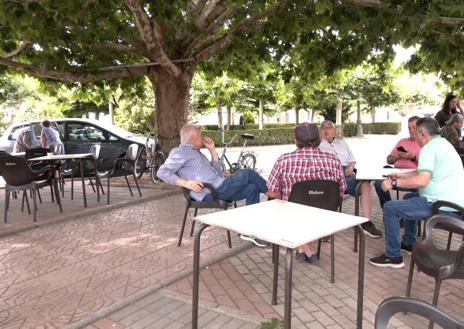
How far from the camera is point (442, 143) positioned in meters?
3.87

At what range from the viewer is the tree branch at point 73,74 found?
8875mm

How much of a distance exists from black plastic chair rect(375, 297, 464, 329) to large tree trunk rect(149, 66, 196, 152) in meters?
8.55

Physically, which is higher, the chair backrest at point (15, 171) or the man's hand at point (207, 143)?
the man's hand at point (207, 143)

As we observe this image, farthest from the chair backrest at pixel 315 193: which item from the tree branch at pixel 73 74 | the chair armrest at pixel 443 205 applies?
the tree branch at pixel 73 74

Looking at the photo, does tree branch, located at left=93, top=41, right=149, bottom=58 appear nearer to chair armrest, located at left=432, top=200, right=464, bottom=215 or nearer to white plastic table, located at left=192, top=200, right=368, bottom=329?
white plastic table, located at left=192, top=200, right=368, bottom=329

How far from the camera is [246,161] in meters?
12.1

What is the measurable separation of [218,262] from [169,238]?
4.01ft

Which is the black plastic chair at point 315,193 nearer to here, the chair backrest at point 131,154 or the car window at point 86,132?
the chair backrest at point 131,154

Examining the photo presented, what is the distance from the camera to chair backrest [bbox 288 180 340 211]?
3719 millimetres

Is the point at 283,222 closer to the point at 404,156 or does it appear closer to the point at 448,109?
the point at 404,156

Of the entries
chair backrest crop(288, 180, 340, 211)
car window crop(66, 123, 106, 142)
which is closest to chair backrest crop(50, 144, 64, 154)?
car window crop(66, 123, 106, 142)

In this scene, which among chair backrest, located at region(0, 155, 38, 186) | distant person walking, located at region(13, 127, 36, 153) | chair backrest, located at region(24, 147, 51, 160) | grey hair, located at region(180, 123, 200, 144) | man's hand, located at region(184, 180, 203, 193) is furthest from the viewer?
distant person walking, located at region(13, 127, 36, 153)

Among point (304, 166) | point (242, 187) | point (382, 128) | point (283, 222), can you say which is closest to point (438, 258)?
point (283, 222)

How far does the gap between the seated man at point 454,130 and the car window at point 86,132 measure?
8.71m
